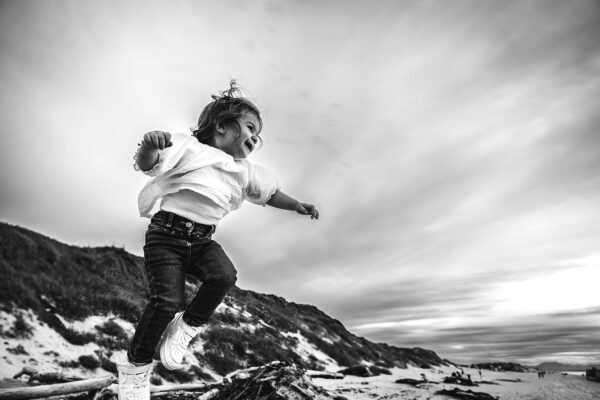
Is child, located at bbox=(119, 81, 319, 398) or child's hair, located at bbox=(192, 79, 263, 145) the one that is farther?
child's hair, located at bbox=(192, 79, 263, 145)

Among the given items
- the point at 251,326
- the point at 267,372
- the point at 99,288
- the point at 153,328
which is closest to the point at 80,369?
the point at 99,288

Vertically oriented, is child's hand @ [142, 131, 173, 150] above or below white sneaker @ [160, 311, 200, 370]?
above

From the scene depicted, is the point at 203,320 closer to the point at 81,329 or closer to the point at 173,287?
the point at 173,287

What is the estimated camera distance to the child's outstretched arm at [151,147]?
7.14 ft

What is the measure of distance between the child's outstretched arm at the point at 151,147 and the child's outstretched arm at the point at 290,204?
127 cm

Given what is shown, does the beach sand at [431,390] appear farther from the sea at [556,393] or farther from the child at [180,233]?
the child at [180,233]

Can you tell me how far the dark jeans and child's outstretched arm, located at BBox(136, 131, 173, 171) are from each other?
1.32ft

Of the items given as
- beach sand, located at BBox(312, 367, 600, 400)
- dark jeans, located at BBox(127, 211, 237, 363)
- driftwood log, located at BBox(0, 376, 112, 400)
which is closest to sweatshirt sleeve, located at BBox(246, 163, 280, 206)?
dark jeans, located at BBox(127, 211, 237, 363)

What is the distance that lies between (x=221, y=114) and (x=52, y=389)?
3.79 m

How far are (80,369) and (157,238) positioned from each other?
242 inches

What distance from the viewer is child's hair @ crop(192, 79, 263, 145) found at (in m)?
2.99

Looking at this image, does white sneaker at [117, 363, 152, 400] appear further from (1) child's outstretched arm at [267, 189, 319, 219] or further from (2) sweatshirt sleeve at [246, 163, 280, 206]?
(1) child's outstretched arm at [267, 189, 319, 219]

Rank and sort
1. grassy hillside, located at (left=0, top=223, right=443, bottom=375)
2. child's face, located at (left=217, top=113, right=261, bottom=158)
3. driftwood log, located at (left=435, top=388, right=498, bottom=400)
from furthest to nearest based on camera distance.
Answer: grassy hillside, located at (left=0, top=223, right=443, bottom=375) < driftwood log, located at (left=435, top=388, right=498, bottom=400) < child's face, located at (left=217, top=113, right=261, bottom=158)

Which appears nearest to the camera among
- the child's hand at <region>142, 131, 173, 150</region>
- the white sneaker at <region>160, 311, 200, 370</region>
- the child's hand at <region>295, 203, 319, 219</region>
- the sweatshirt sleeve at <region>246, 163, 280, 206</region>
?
the child's hand at <region>142, 131, 173, 150</region>
